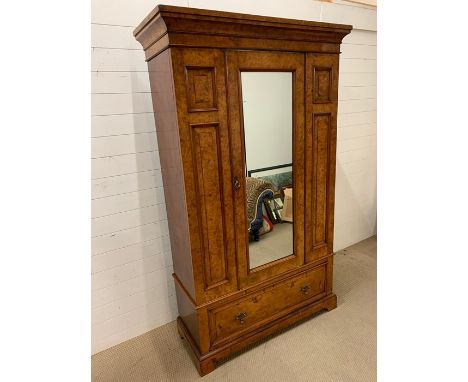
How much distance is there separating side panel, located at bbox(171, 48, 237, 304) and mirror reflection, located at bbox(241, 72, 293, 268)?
0.47 ft

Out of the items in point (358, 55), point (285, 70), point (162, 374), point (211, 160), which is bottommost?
point (162, 374)

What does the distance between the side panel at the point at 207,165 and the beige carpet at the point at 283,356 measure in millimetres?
482

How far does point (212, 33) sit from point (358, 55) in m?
1.84

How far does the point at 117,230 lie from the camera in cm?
187

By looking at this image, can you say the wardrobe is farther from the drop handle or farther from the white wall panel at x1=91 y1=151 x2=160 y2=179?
the white wall panel at x1=91 y1=151 x2=160 y2=179

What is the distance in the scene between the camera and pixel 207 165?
1.47 m

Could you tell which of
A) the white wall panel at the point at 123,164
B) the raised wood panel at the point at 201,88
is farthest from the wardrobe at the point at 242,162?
the white wall panel at the point at 123,164

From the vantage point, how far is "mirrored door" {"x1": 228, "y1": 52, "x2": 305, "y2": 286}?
1.50 meters

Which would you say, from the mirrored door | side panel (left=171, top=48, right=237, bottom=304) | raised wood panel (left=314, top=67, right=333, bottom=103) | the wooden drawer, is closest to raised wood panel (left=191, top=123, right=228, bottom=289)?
side panel (left=171, top=48, right=237, bottom=304)

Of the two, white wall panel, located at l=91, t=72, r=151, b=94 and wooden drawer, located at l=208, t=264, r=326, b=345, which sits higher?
white wall panel, located at l=91, t=72, r=151, b=94

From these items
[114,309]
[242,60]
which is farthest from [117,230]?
[242,60]

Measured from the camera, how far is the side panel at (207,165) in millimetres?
1351
